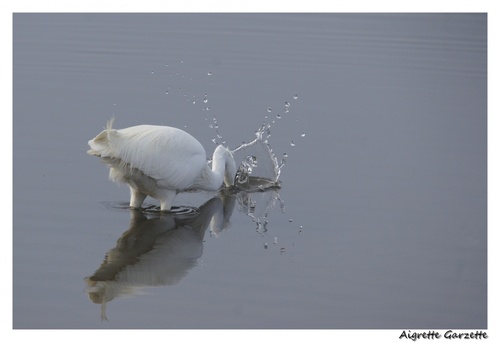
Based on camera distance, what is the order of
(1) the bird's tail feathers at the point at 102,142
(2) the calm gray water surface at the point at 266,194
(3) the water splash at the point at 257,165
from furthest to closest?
(3) the water splash at the point at 257,165 < (1) the bird's tail feathers at the point at 102,142 < (2) the calm gray water surface at the point at 266,194

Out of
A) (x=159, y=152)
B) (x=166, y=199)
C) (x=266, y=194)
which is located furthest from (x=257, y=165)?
(x=159, y=152)

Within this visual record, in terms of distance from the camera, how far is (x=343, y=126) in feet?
46.9

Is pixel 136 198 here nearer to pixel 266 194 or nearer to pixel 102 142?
pixel 102 142

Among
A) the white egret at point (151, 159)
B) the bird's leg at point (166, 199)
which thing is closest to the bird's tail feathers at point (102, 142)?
the white egret at point (151, 159)

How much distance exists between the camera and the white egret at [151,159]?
1016 cm

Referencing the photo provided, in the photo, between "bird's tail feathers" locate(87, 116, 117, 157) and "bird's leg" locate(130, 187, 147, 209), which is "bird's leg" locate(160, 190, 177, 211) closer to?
"bird's leg" locate(130, 187, 147, 209)

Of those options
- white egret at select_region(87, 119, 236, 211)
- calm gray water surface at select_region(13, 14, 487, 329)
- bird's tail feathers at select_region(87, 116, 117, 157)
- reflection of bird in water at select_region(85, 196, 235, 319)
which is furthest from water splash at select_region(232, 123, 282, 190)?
bird's tail feathers at select_region(87, 116, 117, 157)

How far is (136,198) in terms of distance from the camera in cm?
1089

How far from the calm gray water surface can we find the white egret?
391 mm

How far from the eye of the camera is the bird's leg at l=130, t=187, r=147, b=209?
10.8 meters

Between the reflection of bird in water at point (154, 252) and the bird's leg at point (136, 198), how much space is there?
0.28 feet

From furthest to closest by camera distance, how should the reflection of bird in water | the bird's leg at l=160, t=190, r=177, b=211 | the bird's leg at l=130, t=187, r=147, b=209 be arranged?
the bird's leg at l=130, t=187, r=147, b=209 → the bird's leg at l=160, t=190, r=177, b=211 → the reflection of bird in water

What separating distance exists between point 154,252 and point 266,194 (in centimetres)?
252

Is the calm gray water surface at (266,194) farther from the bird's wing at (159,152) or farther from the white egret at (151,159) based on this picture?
the bird's wing at (159,152)
